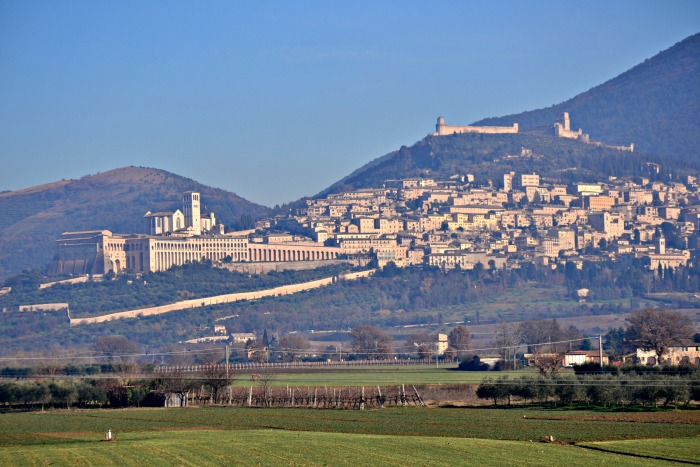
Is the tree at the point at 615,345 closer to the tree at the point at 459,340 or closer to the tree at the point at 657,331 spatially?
the tree at the point at 657,331

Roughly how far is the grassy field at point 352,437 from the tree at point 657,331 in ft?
93.0

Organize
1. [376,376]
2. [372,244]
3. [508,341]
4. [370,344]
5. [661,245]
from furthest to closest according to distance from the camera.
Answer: [661,245] → [372,244] → [370,344] → [508,341] → [376,376]

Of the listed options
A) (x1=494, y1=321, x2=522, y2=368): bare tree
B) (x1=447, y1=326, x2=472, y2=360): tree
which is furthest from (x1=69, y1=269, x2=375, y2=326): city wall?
(x1=447, y1=326, x2=472, y2=360): tree

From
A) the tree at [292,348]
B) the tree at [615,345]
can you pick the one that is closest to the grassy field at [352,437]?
the tree at [615,345]

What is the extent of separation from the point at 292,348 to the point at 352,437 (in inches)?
2774

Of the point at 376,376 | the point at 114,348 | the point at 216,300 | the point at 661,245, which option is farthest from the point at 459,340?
the point at 661,245

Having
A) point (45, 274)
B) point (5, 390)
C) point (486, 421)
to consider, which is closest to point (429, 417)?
point (486, 421)

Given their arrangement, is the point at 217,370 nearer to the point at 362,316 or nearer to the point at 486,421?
the point at 486,421

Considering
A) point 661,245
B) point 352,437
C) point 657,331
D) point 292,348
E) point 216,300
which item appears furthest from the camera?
point 661,245

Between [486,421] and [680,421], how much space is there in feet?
20.7

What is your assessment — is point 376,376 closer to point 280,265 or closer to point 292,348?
point 292,348

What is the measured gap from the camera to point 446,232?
194625 mm

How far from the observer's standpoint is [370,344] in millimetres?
115438

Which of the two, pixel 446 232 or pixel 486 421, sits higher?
pixel 446 232
